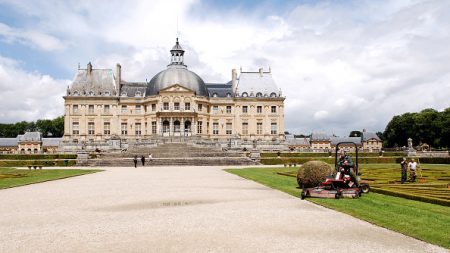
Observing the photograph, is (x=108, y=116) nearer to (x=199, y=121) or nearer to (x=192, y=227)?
(x=199, y=121)

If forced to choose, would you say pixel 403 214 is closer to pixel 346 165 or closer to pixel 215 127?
pixel 346 165

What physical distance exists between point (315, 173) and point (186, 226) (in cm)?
847

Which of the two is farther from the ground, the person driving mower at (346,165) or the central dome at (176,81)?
the central dome at (176,81)

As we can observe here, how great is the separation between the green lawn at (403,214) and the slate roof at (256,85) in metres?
64.5

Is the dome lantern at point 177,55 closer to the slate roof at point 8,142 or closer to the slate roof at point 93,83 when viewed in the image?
the slate roof at point 93,83

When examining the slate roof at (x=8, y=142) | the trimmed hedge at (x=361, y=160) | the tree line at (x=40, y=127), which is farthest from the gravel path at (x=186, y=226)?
the tree line at (x=40, y=127)

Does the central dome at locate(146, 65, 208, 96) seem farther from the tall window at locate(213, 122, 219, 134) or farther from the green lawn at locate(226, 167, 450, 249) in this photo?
the green lawn at locate(226, 167, 450, 249)

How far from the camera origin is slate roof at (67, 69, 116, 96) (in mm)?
76812

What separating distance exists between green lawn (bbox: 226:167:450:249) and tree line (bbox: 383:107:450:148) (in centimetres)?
7462

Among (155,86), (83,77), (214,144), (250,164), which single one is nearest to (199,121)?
(155,86)

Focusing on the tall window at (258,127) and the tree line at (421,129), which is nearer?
the tall window at (258,127)

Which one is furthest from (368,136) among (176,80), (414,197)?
(414,197)

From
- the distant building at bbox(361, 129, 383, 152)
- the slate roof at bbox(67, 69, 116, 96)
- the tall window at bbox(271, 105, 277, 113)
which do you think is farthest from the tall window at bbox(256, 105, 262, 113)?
the distant building at bbox(361, 129, 383, 152)

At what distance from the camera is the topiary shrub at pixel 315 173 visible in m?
17.4
